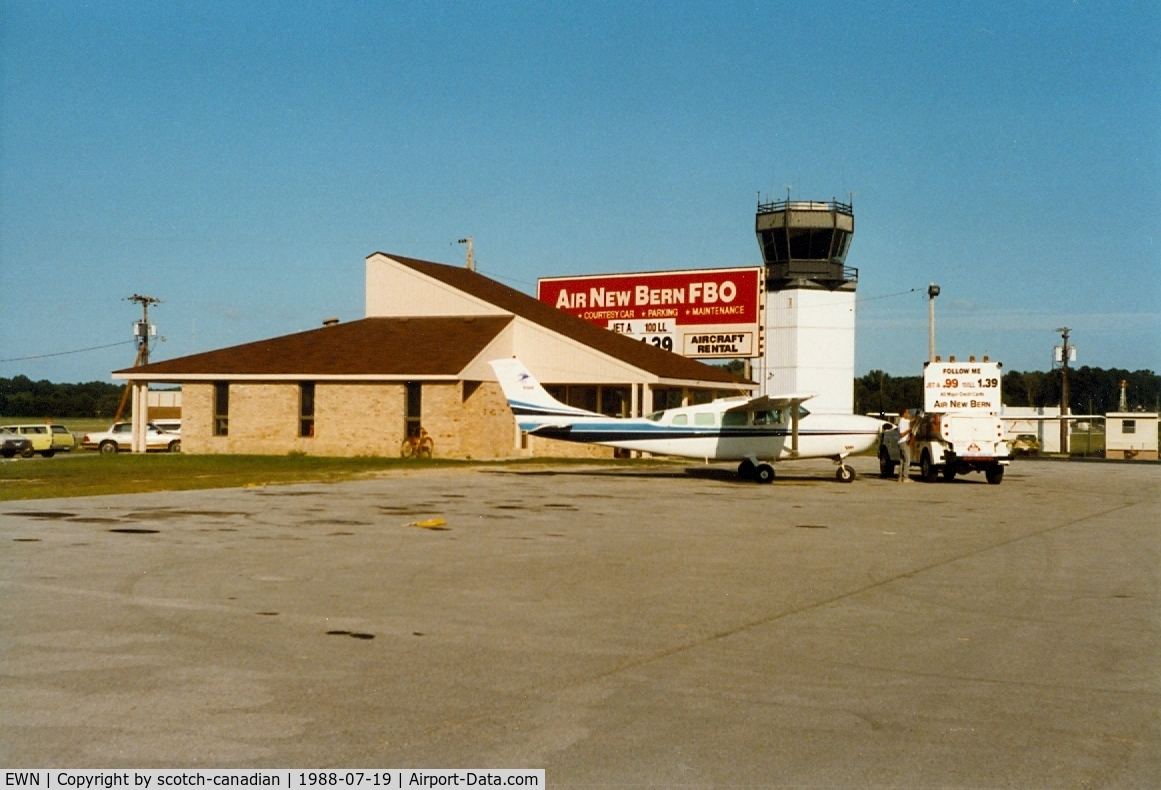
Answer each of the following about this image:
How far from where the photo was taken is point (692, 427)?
96.3 ft

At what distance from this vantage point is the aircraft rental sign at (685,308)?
51.2 m

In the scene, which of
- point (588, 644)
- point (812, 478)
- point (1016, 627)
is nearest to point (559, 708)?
point (588, 644)

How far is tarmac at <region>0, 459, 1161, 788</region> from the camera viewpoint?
558 centimetres

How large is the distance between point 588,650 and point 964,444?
23.2m

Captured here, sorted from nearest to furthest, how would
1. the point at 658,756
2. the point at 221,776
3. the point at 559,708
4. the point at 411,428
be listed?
the point at 221,776 → the point at 658,756 → the point at 559,708 → the point at 411,428

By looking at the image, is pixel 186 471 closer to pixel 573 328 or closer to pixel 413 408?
pixel 413 408

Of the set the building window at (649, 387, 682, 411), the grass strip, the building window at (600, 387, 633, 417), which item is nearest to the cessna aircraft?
the grass strip

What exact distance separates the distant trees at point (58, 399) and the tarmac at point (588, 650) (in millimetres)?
57498

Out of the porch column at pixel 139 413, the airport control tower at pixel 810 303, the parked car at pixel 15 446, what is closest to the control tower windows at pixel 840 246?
the airport control tower at pixel 810 303

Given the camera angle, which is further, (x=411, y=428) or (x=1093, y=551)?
(x=411, y=428)

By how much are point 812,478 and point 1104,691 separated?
24825 mm

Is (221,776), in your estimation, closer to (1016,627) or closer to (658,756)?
(658,756)

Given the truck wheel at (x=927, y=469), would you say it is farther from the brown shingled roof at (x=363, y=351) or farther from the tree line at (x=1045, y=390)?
the tree line at (x=1045, y=390)

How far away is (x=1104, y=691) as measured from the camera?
7090mm
